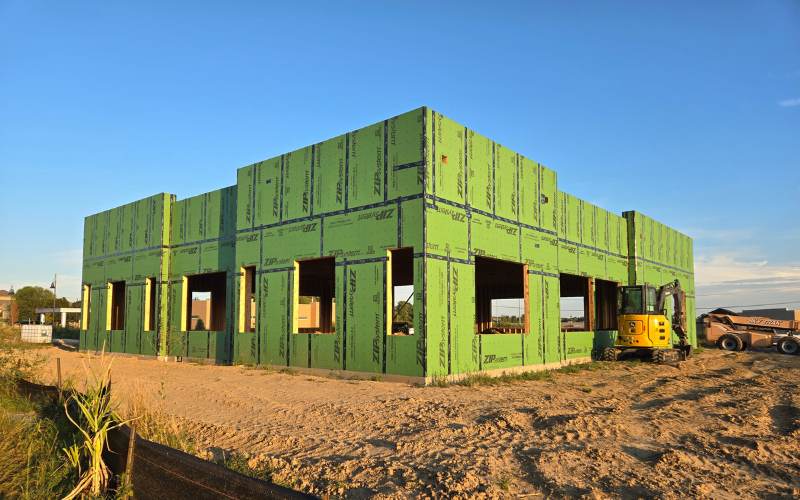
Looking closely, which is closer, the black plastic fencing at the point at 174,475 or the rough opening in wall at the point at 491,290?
the black plastic fencing at the point at 174,475

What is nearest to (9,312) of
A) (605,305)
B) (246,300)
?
(246,300)

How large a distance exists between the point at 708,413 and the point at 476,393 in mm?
5264

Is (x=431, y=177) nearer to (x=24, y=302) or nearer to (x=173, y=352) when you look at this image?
(x=173, y=352)

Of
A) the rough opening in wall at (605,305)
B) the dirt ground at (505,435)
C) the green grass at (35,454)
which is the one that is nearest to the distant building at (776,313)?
the rough opening in wall at (605,305)

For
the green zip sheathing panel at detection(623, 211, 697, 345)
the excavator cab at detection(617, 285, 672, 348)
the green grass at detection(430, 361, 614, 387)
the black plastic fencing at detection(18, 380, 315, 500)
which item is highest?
the green zip sheathing panel at detection(623, 211, 697, 345)

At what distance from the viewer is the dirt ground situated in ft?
21.6

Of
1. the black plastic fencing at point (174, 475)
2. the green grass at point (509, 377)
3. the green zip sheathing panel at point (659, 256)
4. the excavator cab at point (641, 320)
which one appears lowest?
the green grass at point (509, 377)

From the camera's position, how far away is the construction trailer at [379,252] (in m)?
15.9

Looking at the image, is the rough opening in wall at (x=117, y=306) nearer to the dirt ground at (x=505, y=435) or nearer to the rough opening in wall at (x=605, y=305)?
the dirt ground at (x=505, y=435)

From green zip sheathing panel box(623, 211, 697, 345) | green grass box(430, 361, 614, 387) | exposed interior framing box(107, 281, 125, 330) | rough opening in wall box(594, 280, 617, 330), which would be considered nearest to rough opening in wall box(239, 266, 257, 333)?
green grass box(430, 361, 614, 387)

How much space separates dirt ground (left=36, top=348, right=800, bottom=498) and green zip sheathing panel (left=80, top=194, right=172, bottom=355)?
1313cm

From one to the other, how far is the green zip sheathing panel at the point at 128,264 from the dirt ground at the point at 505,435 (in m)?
13.1

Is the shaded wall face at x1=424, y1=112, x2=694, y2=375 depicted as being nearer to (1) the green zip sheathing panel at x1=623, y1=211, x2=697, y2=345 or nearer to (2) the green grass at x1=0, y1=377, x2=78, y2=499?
(1) the green zip sheathing panel at x1=623, y1=211, x2=697, y2=345

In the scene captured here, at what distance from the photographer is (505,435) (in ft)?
29.4
